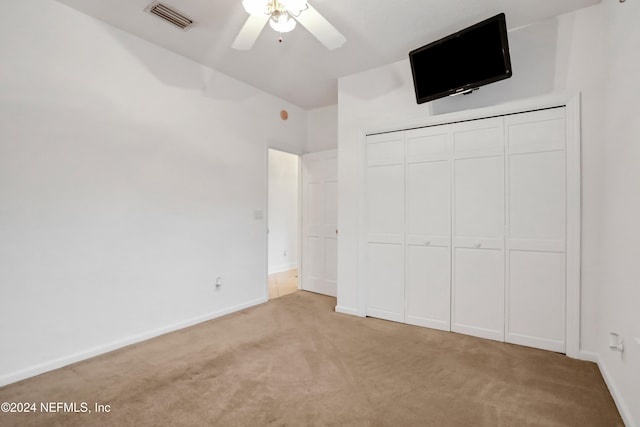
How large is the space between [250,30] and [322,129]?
269 centimetres

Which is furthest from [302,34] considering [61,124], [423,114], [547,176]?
[547,176]

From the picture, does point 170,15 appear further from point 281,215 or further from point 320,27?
point 281,215

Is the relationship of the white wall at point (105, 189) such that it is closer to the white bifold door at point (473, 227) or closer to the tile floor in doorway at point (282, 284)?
the tile floor in doorway at point (282, 284)

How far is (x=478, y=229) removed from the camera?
2900 mm

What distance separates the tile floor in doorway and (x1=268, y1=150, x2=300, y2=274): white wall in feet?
1.01

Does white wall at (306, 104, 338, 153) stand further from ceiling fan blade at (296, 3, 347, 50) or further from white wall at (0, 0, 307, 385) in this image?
ceiling fan blade at (296, 3, 347, 50)

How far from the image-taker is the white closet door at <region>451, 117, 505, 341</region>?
2.80m

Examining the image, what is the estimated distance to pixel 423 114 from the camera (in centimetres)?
314

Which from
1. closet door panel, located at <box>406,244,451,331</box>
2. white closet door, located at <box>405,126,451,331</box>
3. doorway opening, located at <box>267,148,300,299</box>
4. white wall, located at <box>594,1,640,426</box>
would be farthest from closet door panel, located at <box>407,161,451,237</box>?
doorway opening, located at <box>267,148,300,299</box>

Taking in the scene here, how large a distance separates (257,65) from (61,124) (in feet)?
6.32

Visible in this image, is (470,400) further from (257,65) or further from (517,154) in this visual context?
(257,65)

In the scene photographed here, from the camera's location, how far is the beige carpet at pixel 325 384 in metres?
1.78

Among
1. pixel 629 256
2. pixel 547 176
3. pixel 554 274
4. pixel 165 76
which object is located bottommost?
pixel 554 274

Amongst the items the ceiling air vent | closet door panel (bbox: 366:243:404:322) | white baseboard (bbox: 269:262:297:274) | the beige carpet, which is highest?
the ceiling air vent
